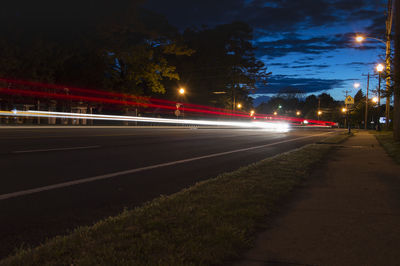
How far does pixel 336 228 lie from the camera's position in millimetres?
4531

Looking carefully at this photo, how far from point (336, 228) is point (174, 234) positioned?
6.73ft

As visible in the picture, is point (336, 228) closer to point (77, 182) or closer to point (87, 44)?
point (77, 182)

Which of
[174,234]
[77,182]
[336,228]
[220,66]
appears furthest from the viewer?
[220,66]

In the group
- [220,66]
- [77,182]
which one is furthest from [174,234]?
[220,66]

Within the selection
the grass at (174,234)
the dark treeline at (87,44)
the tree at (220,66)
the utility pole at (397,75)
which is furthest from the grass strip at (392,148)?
the tree at (220,66)

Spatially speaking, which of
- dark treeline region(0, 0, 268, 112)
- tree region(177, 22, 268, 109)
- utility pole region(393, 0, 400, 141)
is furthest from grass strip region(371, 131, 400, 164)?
tree region(177, 22, 268, 109)

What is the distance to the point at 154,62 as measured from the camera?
139 feet

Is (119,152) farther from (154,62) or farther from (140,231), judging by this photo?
(154,62)

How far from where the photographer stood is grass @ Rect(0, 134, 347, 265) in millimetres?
3311

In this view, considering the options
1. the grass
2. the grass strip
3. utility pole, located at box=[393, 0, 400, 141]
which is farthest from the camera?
utility pole, located at box=[393, 0, 400, 141]

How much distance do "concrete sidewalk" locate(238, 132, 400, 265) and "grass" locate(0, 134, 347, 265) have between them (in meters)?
0.29

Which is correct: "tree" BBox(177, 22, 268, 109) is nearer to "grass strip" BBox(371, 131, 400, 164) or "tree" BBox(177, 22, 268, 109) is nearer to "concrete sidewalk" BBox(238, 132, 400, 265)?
"grass strip" BBox(371, 131, 400, 164)

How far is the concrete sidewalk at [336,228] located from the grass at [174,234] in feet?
0.94

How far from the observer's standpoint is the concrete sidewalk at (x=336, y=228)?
3.62 m
